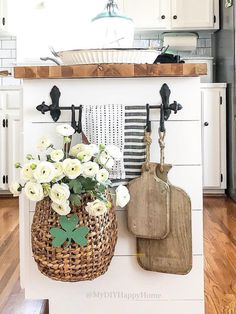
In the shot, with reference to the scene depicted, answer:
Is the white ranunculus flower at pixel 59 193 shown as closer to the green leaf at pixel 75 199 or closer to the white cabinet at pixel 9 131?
the green leaf at pixel 75 199

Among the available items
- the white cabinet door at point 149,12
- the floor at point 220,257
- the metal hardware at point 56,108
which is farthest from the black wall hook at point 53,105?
the white cabinet door at point 149,12

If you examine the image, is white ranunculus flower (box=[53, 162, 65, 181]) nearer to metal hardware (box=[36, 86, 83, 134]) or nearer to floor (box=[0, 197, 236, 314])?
metal hardware (box=[36, 86, 83, 134])

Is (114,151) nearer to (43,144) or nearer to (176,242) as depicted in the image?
(43,144)

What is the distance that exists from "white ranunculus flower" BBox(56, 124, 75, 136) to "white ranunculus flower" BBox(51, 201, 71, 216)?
219 mm

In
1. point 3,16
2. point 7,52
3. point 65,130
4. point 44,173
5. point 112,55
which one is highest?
point 3,16

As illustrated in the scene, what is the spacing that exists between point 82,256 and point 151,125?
1.58 ft

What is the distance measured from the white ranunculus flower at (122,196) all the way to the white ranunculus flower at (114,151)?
0.32 ft

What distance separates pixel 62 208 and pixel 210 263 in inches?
45.2

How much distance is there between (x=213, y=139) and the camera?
13.0ft

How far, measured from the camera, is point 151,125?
153cm

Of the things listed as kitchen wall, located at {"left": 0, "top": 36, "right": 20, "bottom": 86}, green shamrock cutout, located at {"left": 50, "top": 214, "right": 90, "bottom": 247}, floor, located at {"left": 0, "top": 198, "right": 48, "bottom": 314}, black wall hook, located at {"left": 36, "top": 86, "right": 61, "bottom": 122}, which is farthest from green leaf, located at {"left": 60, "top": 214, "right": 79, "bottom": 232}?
kitchen wall, located at {"left": 0, "top": 36, "right": 20, "bottom": 86}

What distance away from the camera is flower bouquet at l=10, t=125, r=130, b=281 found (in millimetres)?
1323

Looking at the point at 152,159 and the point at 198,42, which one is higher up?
the point at 198,42

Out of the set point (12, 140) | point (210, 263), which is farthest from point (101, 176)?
point (12, 140)
